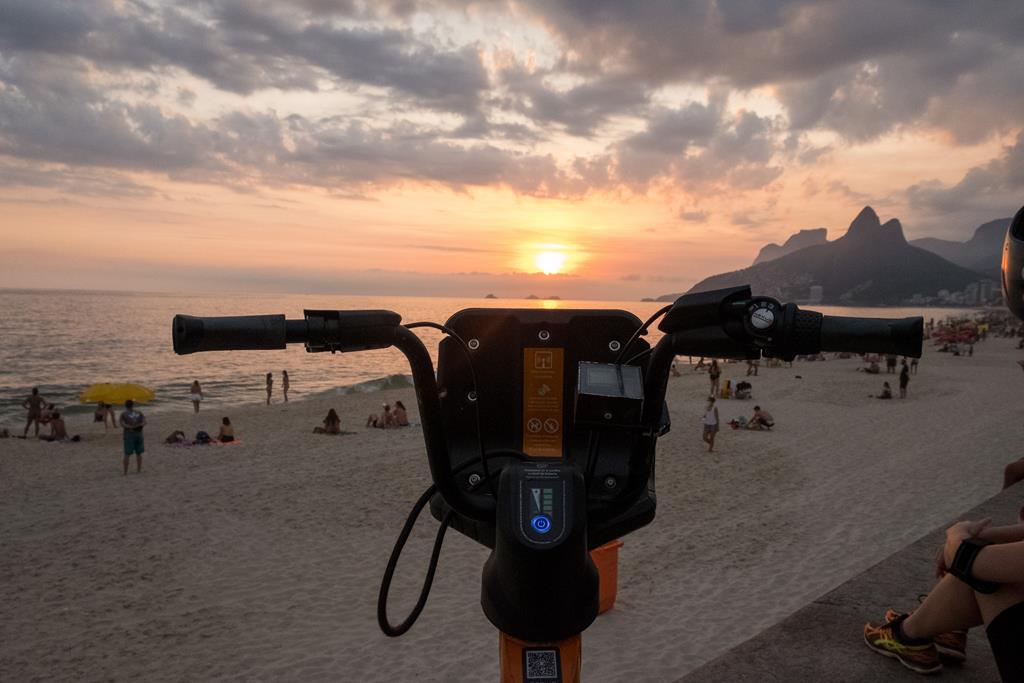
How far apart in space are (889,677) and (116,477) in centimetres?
1727

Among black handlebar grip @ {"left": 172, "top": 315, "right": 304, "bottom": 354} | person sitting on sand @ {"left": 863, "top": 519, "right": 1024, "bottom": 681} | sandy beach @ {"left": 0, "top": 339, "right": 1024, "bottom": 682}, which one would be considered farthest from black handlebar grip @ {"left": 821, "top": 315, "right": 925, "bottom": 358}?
sandy beach @ {"left": 0, "top": 339, "right": 1024, "bottom": 682}

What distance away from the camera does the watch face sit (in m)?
1.21

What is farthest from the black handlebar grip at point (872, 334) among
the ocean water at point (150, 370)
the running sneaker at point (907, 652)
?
the ocean water at point (150, 370)

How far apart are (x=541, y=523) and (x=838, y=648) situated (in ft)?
8.28

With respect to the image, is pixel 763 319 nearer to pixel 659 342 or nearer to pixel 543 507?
pixel 659 342

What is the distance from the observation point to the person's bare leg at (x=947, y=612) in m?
2.47

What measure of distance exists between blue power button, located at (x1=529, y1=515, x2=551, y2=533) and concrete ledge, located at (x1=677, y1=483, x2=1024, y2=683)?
1847mm

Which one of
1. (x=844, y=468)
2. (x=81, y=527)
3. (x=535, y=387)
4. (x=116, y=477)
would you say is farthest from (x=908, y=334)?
(x=116, y=477)

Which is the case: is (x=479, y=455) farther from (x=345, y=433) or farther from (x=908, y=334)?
(x=345, y=433)

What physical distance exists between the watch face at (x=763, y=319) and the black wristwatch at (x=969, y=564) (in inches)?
60.5

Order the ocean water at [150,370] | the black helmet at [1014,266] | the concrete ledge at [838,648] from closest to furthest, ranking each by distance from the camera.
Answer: the black helmet at [1014,266] < the concrete ledge at [838,648] < the ocean water at [150,370]

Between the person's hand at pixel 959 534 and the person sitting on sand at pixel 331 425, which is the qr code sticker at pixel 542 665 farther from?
the person sitting on sand at pixel 331 425

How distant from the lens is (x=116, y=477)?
16000 mm

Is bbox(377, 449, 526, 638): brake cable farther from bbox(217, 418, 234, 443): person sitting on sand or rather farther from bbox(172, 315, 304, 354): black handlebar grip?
bbox(217, 418, 234, 443): person sitting on sand
